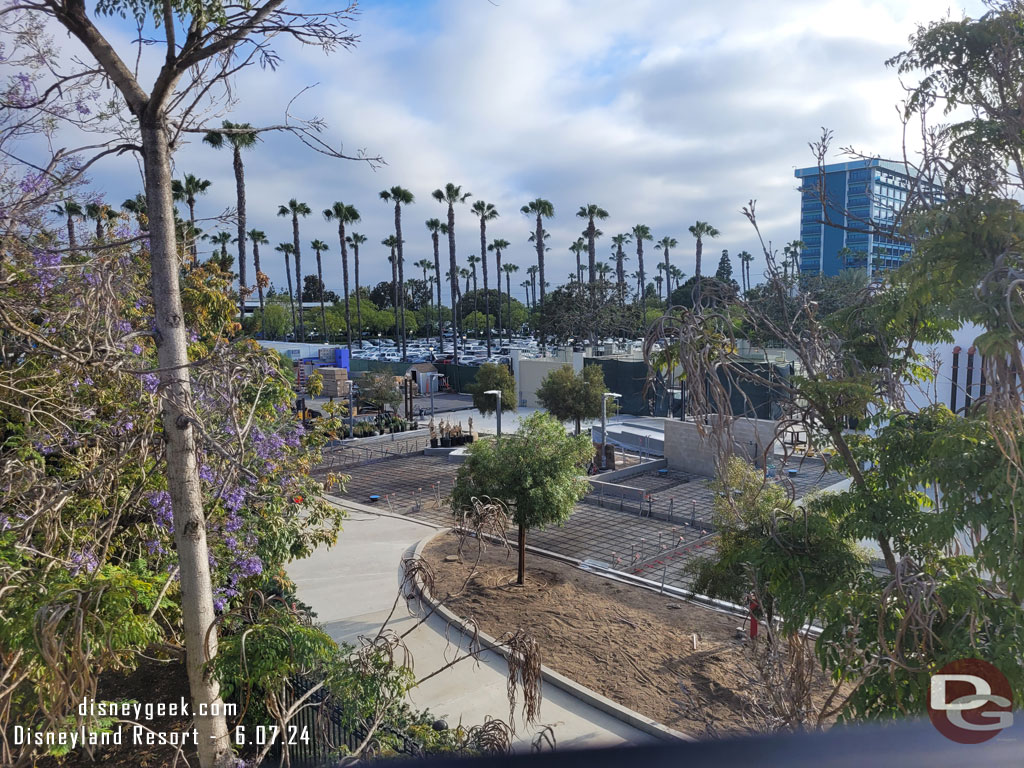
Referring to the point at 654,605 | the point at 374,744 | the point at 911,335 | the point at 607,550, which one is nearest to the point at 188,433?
the point at 374,744

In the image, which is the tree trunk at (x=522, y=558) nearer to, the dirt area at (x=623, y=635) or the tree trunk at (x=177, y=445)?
the dirt area at (x=623, y=635)

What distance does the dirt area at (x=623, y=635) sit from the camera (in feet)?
31.3

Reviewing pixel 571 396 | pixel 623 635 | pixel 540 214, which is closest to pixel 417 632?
pixel 623 635

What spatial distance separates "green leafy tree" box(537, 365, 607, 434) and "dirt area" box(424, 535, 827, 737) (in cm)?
1551

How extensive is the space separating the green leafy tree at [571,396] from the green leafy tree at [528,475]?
53.5ft

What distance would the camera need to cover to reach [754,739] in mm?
1256

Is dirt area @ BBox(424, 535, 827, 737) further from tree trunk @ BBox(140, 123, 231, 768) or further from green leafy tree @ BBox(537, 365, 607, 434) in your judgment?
green leafy tree @ BBox(537, 365, 607, 434)

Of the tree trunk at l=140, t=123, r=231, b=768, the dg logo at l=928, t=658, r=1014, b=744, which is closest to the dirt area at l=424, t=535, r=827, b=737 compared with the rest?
the dg logo at l=928, t=658, r=1014, b=744

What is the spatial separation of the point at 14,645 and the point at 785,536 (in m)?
5.79

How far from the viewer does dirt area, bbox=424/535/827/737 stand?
31.3 feet

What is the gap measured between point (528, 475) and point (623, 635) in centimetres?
361

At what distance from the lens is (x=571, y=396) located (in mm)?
31203

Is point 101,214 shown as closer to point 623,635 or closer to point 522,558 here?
point 522,558

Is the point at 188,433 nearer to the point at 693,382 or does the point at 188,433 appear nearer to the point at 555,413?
the point at 693,382
